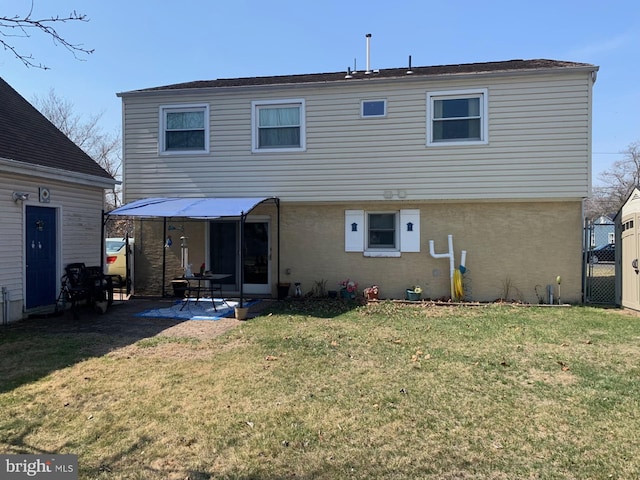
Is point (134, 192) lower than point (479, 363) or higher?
higher

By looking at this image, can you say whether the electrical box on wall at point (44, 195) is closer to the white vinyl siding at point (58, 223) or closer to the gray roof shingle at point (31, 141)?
the white vinyl siding at point (58, 223)

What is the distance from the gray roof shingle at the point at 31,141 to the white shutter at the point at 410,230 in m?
7.63

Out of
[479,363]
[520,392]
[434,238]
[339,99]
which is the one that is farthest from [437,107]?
[520,392]

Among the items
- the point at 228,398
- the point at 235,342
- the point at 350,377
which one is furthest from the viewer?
the point at 235,342

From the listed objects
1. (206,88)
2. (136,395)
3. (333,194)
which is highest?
(206,88)

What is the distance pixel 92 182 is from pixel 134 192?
1.20 m

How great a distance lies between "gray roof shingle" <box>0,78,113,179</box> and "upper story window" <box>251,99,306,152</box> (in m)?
4.06

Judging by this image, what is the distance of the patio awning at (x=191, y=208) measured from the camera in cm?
846

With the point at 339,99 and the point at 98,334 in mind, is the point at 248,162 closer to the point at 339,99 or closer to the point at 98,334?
the point at 339,99

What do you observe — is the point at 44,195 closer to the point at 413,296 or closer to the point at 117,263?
the point at 117,263

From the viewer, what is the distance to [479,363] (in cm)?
536

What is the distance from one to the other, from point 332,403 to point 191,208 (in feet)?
20.0

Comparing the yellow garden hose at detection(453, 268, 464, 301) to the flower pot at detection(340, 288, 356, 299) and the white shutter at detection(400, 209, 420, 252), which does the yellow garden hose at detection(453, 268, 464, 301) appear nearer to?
the white shutter at detection(400, 209, 420, 252)

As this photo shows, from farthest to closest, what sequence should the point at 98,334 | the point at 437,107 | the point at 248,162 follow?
the point at 248,162 → the point at 437,107 → the point at 98,334
